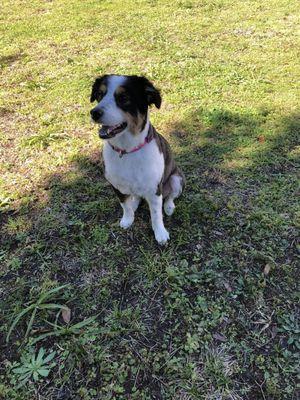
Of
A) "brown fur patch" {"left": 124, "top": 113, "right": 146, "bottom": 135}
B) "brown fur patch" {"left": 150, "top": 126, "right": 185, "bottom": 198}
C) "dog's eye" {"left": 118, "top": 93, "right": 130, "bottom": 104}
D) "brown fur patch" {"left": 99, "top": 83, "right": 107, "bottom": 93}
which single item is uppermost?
"brown fur patch" {"left": 99, "top": 83, "right": 107, "bottom": 93}

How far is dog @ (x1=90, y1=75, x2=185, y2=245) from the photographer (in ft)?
8.95

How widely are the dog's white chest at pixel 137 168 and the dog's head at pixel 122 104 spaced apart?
0.68 feet

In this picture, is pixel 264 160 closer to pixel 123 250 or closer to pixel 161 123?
pixel 161 123

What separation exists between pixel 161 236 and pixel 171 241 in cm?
10

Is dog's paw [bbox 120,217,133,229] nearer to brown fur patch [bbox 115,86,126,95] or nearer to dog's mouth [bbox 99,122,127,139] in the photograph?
dog's mouth [bbox 99,122,127,139]

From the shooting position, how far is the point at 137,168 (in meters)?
2.99

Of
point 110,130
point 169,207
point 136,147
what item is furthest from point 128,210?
point 110,130

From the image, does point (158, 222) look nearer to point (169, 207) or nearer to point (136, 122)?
point (169, 207)

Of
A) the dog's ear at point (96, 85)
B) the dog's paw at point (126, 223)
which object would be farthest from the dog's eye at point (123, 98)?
the dog's paw at point (126, 223)

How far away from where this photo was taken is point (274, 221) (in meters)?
3.62

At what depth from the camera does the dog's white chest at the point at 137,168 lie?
117 inches

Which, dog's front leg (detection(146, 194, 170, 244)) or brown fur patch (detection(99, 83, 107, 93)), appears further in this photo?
dog's front leg (detection(146, 194, 170, 244))

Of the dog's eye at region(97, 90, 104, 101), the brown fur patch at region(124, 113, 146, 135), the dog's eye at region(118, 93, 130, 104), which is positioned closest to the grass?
the brown fur patch at region(124, 113, 146, 135)

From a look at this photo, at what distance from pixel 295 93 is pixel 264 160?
5.21 feet
